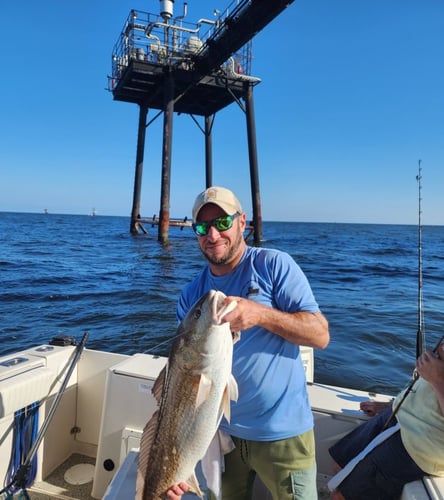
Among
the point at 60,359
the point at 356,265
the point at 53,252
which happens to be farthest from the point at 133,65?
the point at 60,359

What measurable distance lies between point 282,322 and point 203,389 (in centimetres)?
52

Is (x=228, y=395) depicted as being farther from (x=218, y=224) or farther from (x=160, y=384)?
(x=218, y=224)

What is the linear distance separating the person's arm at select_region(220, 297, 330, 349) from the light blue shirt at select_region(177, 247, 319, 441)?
98 mm

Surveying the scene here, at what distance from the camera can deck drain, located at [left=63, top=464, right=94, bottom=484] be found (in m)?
3.74

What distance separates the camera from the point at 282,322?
2041 millimetres

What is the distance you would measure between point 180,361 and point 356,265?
21.2m

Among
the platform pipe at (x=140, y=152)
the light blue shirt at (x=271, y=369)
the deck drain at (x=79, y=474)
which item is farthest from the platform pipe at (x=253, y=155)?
the light blue shirt at (x=271, y=369)

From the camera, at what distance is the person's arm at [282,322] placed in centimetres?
187

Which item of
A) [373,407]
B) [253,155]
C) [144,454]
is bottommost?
[373,407]

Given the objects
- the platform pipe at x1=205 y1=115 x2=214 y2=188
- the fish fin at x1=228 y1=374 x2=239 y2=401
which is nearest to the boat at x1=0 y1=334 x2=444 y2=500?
the fish fin at x1=228 y1=374 x2=239 y2=401

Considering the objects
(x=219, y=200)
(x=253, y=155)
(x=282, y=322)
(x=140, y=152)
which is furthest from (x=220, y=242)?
(x=140, y=152)

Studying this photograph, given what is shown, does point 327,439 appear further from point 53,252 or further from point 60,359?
point 53,252

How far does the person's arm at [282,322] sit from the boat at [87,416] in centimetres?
110

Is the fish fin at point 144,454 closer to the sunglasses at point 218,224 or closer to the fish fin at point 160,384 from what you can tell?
the fish fin at point 160,384
